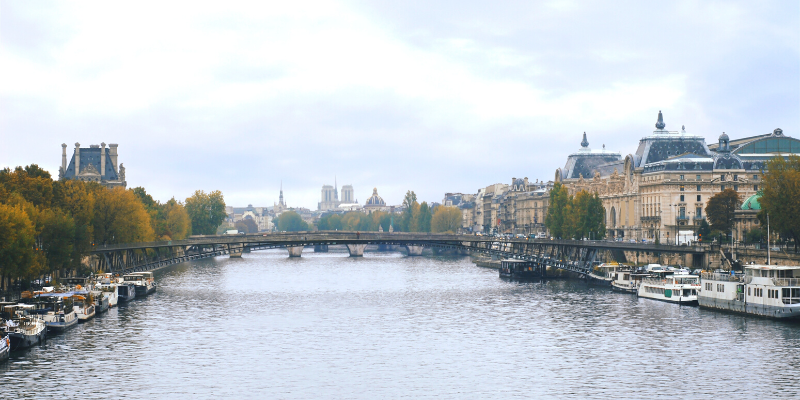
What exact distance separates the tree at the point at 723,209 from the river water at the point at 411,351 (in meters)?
37.1

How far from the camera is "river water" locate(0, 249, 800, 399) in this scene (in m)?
54.3

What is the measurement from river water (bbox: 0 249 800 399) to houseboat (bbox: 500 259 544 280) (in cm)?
2994

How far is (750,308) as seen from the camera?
82.1m

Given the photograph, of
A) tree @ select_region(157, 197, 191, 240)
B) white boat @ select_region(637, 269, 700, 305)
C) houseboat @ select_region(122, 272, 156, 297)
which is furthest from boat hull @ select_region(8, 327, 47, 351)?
tree @ select_region(157, 197, 191, 240)

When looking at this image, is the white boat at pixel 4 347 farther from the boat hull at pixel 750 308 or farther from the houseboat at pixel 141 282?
the boat hull at pixel 750 308

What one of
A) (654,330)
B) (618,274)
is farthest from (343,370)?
(618,274)

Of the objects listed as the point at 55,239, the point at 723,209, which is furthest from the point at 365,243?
the point at 723,209

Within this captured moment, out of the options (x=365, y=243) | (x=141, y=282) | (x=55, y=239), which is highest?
(x=55, y=239)

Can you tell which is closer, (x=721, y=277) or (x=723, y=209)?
(x=721, y=277)

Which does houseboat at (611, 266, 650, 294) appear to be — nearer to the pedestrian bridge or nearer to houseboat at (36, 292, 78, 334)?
the pedestrian bridge

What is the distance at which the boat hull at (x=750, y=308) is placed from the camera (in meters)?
77.9

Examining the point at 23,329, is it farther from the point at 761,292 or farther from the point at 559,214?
the point at 559,214

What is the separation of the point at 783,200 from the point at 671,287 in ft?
46.4

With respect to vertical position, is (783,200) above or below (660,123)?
below
